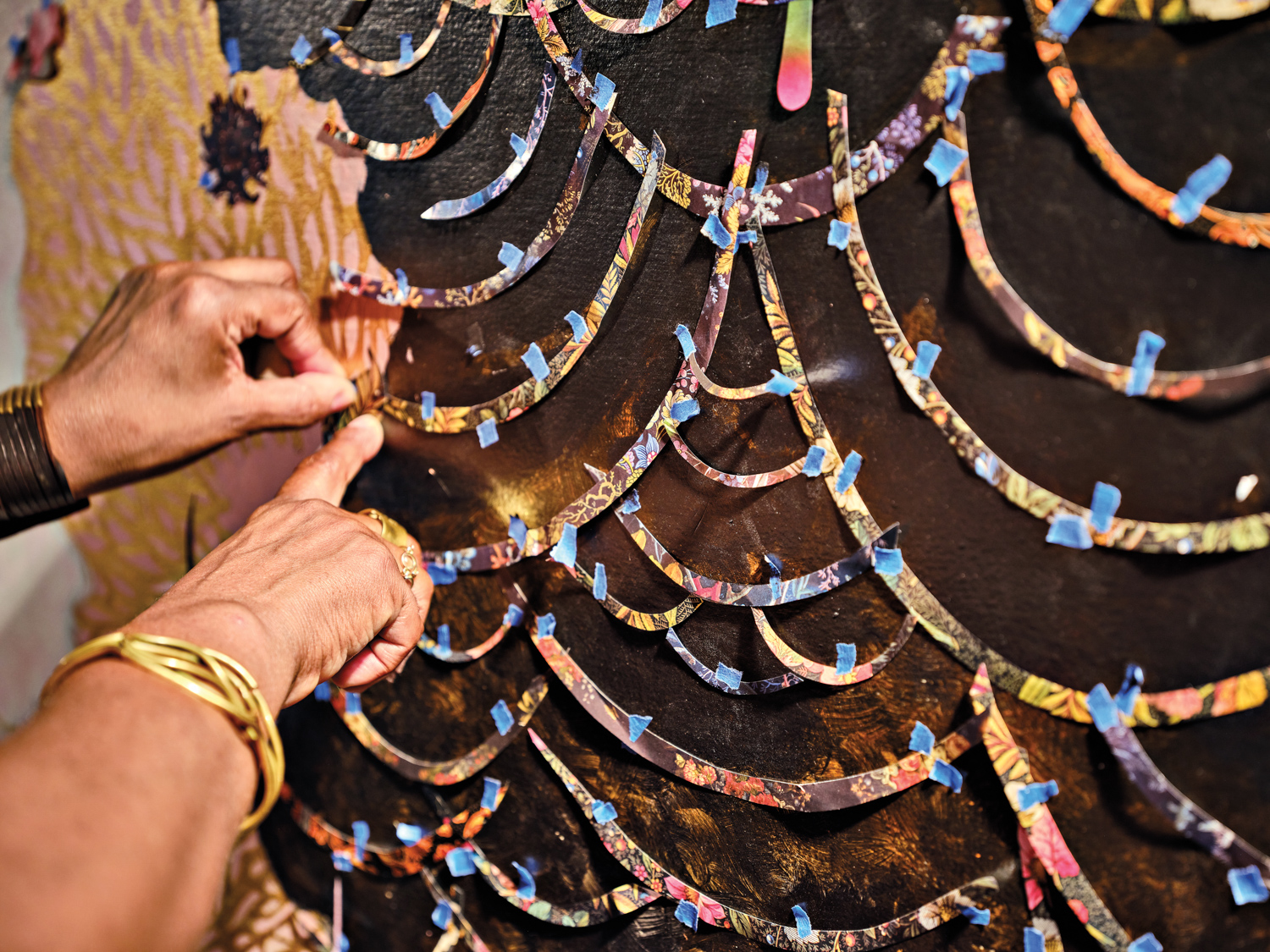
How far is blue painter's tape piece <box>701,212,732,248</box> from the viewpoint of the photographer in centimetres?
58

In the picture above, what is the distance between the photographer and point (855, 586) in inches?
22.5

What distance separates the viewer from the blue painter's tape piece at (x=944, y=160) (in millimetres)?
488

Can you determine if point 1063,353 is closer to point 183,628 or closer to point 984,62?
point 984,62

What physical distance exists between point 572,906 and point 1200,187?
2.53 ft

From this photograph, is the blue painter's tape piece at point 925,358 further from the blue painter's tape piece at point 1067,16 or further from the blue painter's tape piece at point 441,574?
the blue painter's tape piece at point 441,574

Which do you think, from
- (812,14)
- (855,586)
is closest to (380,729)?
(855,586)

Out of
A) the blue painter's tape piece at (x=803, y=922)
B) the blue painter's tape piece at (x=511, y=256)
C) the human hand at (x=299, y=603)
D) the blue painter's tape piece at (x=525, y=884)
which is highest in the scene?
the blue painter's tape piece at (x=511, y=256)

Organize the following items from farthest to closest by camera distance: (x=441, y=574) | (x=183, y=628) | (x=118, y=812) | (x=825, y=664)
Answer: (x=441, y=574) < (x=825, y=664) < (x=183, y=628) < (x=118, y=812)

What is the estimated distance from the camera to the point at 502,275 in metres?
0.73

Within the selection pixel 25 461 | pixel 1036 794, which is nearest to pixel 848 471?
pixel 1036 794

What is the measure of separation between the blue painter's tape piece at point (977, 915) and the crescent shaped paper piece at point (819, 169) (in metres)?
0.52

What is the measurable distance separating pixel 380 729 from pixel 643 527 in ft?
1.54

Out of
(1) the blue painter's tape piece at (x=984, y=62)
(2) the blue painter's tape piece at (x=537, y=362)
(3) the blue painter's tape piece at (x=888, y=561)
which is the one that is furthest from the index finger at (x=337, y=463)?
(1) the blue painter's tape piece at (x=984, y=62)

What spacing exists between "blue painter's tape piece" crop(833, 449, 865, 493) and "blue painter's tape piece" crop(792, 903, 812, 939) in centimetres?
35
